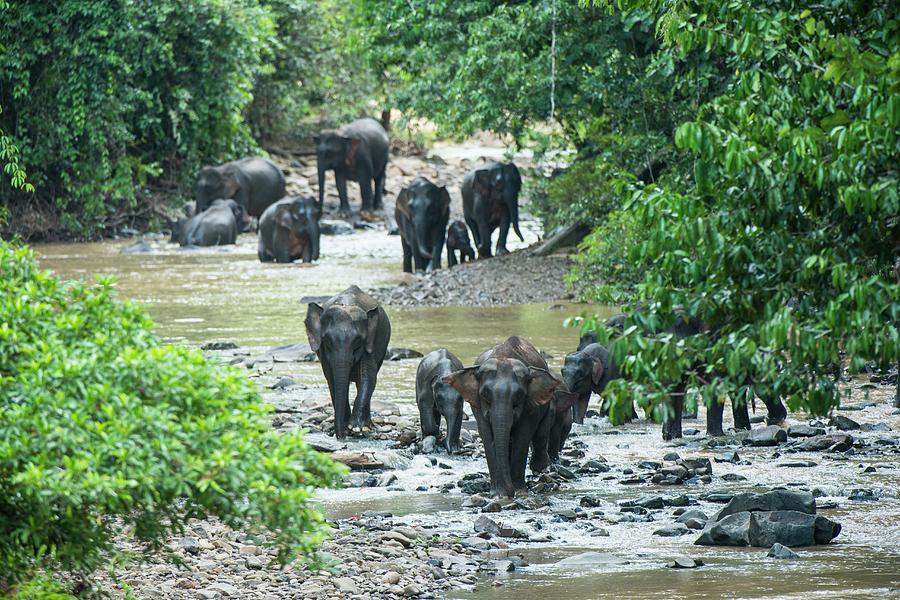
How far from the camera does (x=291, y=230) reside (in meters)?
30.1

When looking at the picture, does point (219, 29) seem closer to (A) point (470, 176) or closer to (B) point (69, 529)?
(A) point (470, 176)

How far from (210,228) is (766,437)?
77.1ft

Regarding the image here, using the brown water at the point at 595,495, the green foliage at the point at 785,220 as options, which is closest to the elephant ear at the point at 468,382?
the brown water at the point at 595,495

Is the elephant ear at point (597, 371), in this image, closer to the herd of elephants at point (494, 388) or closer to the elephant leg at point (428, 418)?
the herd of elephants at point (494, 388)

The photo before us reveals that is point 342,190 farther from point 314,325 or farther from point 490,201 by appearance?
point 314,325

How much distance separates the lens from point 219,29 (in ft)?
119

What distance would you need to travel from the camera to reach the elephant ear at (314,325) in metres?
13.1

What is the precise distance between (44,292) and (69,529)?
100 cm

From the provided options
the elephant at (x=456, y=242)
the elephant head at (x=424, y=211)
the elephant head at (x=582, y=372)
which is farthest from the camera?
the elephant at (x=456, y=242)

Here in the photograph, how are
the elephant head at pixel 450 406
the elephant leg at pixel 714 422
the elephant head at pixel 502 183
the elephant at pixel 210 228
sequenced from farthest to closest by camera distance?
the elephant at pixel 210 228 < the elephant head at pixel 502 183 < the elephant leg at pixel 714 422 < the elephant head at pixel 450 406

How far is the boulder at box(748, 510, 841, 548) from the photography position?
891cm

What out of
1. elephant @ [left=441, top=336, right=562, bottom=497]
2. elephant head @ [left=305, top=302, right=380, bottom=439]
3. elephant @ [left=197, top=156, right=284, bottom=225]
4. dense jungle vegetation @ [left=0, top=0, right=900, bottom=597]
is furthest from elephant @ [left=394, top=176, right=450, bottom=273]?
elephant @ [left=441, top=336, right=562, bottom=497]

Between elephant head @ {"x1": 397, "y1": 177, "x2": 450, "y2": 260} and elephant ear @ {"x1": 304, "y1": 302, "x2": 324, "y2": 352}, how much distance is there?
45.9 ft

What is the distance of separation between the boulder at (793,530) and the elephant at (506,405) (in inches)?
78.0
